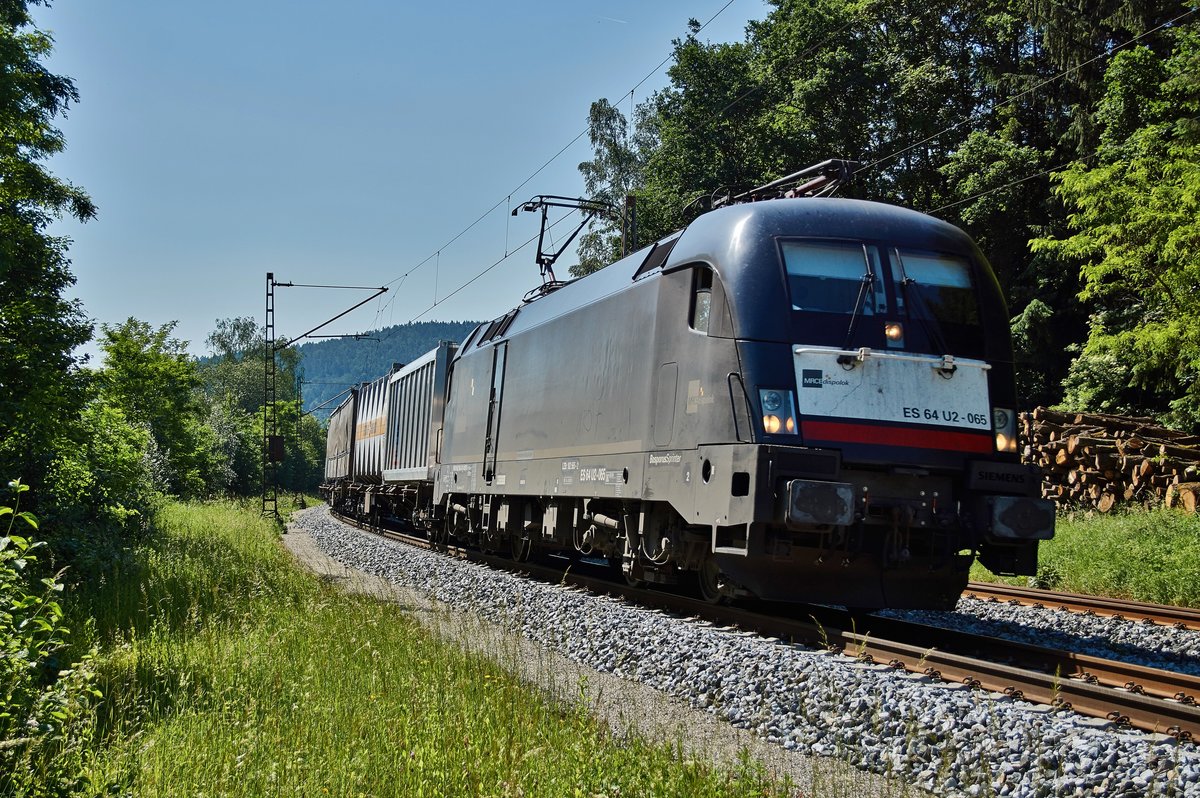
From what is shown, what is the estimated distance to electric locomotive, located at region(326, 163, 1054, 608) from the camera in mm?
7754

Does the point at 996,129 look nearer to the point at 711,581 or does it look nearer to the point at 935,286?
the point at 935,286

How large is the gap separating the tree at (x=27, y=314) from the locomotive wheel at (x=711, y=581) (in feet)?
27.8

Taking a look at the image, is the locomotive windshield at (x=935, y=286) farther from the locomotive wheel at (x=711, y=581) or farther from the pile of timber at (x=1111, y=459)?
the pile of timber at (x=1111, y=459)

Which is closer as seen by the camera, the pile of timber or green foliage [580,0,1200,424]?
the pile of timber

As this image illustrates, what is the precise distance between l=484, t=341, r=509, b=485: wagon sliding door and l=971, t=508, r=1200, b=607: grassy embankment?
7.07m

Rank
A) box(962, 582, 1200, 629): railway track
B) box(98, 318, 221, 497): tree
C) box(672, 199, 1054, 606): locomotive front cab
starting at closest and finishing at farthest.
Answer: box(672, 199, 1054, 606): locomotive front cab < box(962, 582, 1200, 629): railway track < box(98, 318, 221, 497): tree

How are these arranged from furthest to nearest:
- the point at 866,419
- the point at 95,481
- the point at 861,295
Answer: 1. the point at 95,481
2. the point at 861,295
3. the point at 866,419

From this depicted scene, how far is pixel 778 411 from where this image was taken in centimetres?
776

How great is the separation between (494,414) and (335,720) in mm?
9264

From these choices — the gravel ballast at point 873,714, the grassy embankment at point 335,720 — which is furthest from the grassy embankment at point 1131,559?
the grassy embankment at point 335,720

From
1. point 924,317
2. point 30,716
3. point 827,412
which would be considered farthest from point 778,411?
point 30,716

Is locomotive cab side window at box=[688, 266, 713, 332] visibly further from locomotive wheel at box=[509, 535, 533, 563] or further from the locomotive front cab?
locomotive wheel at box=[509, 535, 533, 563]

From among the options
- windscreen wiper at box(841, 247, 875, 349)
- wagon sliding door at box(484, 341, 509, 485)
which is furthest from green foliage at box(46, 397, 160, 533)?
windscreen wiper at box(841, 247, 875, 349)

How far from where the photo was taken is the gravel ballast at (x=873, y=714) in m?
4.50
